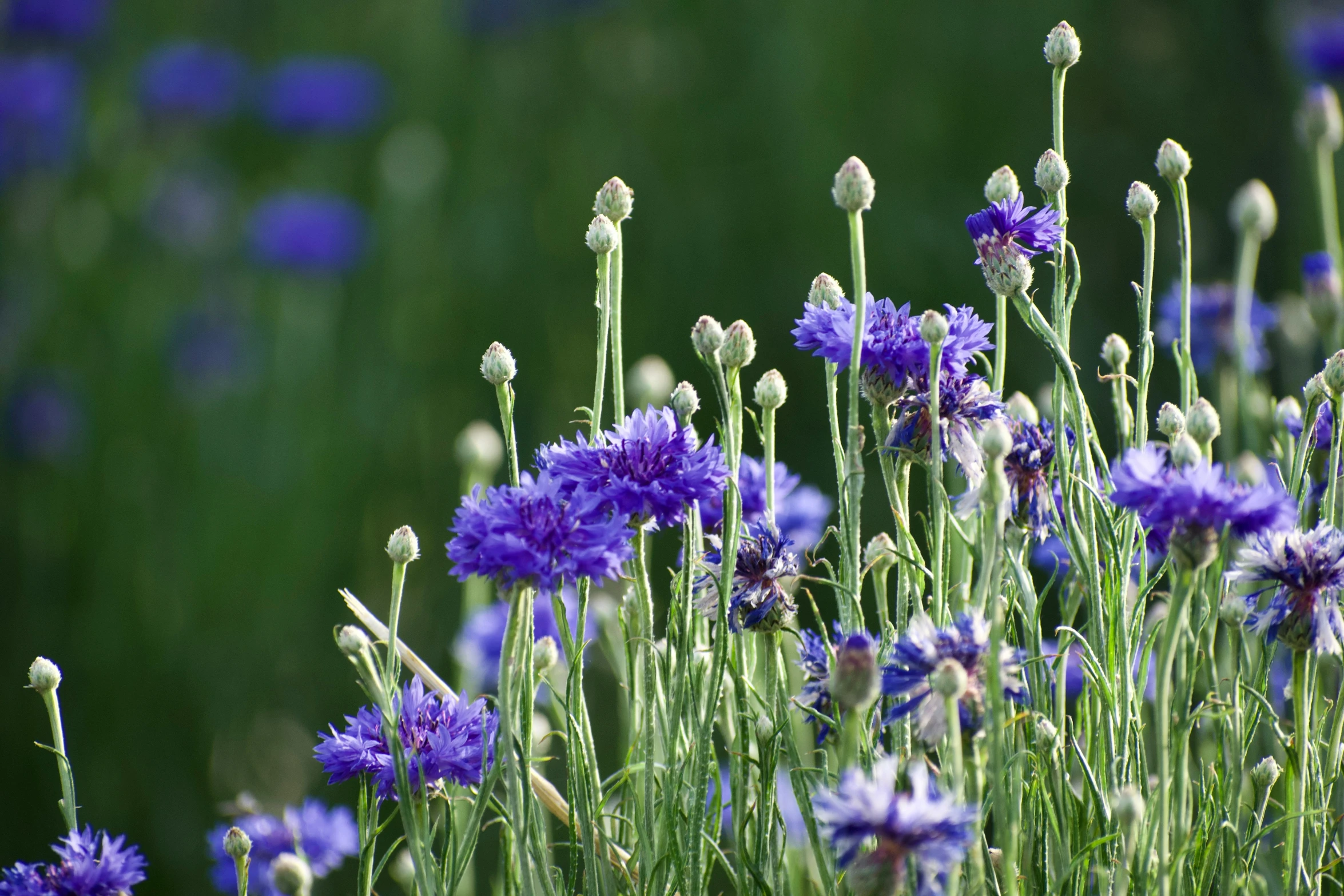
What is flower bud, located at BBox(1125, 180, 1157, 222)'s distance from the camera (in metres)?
0.51

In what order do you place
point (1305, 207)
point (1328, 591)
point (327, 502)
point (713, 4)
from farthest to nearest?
point (713, 4)
point (327, 502)
point (1305, 207)
point (1328, 591)

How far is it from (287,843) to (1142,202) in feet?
1.66

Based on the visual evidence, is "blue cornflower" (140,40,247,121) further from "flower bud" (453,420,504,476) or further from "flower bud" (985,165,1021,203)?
"flower bud" (985,165,1021,203)

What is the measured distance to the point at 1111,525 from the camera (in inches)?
19.2

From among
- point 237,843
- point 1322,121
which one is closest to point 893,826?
point 237,843

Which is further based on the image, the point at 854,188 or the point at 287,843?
the point at 287,843

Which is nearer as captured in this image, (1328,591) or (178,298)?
(1328,591)

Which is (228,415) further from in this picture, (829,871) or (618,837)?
(829,871)

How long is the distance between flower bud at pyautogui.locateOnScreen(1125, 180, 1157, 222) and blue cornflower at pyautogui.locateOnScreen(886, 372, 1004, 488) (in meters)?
0.11

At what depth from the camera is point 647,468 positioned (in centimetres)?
44

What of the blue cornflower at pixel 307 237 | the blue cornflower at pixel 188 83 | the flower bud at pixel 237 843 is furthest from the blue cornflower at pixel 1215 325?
the blue cornflower at pixel 188 83

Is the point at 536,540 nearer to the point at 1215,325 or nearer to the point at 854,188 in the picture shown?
the point at 854,188

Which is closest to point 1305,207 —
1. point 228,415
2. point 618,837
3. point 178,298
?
point 618,837

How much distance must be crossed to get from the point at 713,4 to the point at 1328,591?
159cm
